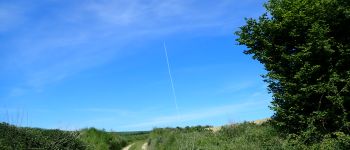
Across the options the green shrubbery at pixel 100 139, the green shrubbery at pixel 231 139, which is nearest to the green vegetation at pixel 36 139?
the green shrubbery at pixel 231 139

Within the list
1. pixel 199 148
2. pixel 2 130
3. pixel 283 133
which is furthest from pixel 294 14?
pixel 2 130

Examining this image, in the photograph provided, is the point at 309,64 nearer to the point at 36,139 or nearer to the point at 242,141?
the point at 242,141

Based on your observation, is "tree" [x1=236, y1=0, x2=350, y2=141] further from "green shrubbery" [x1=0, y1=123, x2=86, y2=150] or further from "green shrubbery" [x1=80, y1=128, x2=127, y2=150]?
"green shrubbery" [x1=80, y1=128, x2=127, y2=150]

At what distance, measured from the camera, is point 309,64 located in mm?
18781

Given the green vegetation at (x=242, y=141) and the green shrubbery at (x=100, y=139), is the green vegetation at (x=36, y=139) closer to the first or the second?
the green vegetation at (x=242, y=141)

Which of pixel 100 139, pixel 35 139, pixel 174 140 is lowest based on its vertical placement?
pixel 35 139

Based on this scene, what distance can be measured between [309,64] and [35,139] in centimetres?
1023

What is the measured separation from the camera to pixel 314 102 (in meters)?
19.4

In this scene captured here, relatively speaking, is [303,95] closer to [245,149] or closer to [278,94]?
[278,94]

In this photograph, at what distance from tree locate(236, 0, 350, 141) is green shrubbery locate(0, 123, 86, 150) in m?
8.10

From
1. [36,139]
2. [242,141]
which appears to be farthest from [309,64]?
[36,139]

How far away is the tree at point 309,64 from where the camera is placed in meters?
18.4

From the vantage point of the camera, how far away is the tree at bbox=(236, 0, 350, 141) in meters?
18.4

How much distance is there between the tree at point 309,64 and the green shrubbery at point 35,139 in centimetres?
810
